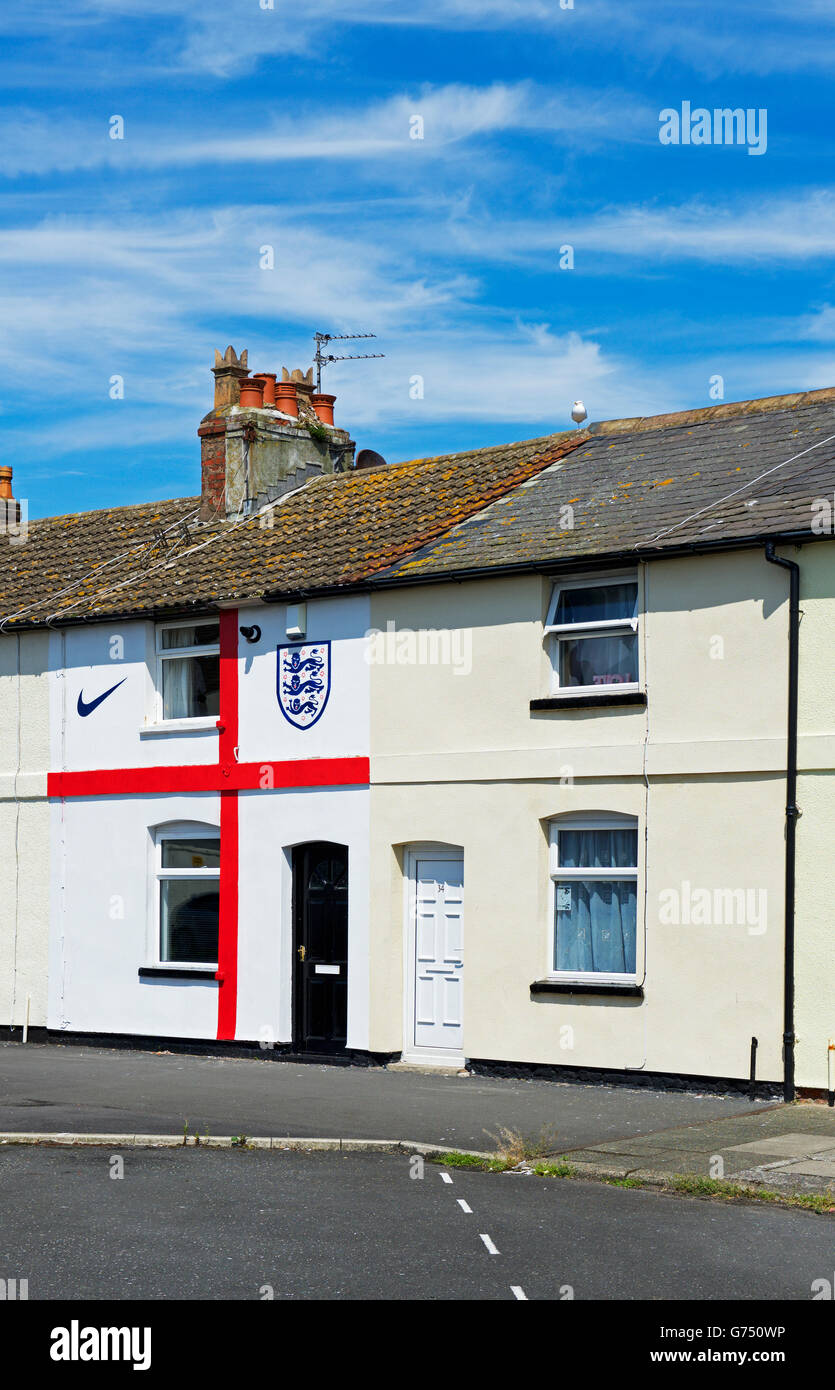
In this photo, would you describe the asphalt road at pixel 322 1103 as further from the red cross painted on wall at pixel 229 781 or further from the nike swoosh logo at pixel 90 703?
the nike swoosh logo at pixel 90 703

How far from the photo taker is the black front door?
1809cm

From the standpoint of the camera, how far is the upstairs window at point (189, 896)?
19.3 m

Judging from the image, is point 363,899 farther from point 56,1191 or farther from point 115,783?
point 56,1191

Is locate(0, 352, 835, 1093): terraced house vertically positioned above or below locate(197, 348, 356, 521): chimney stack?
below


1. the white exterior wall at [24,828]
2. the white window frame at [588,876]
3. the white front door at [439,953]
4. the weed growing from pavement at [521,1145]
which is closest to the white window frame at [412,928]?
the white front door at [439,953]

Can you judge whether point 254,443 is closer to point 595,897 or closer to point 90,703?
point 90,703

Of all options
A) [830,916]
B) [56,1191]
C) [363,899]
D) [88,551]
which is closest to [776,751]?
[830,916]

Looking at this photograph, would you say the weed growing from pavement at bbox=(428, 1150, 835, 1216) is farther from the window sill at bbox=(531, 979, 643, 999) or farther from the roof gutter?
the roof gutter

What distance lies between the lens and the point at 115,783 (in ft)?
66.0

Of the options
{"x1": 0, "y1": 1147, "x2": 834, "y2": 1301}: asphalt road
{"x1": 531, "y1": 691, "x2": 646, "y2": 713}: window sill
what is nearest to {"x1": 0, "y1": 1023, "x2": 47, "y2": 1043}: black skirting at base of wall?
{"x1": 531, "y1": 691, "x2": 646, "y2": 713}: window sill

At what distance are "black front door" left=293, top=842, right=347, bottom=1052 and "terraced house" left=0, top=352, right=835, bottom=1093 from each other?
3cm

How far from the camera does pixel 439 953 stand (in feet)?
57.2

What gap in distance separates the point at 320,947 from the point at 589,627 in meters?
4.78
